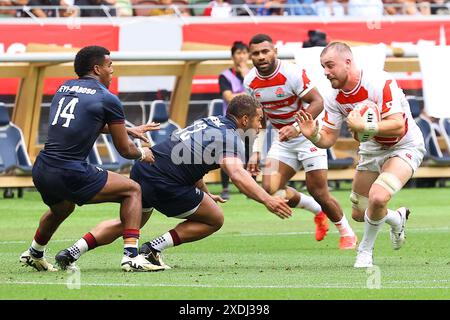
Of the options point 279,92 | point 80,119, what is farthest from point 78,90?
point 279,92

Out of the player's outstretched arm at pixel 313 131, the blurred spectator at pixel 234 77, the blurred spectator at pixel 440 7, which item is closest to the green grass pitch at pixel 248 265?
the player's outstretched arm at pixel 313 131

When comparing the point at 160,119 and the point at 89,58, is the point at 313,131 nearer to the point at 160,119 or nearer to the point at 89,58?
the point at 89,58

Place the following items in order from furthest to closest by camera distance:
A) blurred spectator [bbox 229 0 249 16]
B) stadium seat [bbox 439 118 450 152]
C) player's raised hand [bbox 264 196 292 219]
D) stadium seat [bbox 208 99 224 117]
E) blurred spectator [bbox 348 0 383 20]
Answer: blurred spectator [bbox 348 0 383 20]
blurred spectator [bbox 229 0 249 16]
stadium seat [bbox 439 118 450 152]
stadium seat [bbox 208 99 224 117]
player's raised hand [bbox 264 196 292 219]

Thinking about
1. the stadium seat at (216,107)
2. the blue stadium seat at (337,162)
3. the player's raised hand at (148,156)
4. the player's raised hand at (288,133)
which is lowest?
the blue stadium seat at (337,162)

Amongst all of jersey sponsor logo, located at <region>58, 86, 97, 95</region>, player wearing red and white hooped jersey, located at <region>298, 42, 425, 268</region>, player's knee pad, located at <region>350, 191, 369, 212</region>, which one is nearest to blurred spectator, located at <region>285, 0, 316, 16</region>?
player's knee pad, located at <region>350, 191, 369, 212</region>

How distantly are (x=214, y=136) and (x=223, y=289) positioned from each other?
2061 mm

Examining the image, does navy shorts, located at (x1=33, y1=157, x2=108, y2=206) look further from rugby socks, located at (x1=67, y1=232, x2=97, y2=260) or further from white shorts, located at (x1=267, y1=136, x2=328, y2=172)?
white shorts, located at (x1=267, y1=136, x2=328, y2=172)

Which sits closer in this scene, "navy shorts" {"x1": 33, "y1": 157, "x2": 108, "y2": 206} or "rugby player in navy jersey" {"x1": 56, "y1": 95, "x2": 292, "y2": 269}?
"navy shorts" {"x1": 33, "y1": 157, "x2": 108, "y2": 206}

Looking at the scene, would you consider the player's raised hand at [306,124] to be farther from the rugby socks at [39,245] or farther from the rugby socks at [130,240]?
the rugby socks at [39,245]

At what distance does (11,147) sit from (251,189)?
39.3 feet

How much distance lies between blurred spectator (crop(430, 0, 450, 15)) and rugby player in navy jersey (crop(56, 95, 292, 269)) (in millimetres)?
15998

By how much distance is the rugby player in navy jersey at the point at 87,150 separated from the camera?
Answer: 11609 mm

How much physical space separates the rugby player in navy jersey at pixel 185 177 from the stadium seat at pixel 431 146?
1292cm

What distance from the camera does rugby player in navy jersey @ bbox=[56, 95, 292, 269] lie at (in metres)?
12.0
